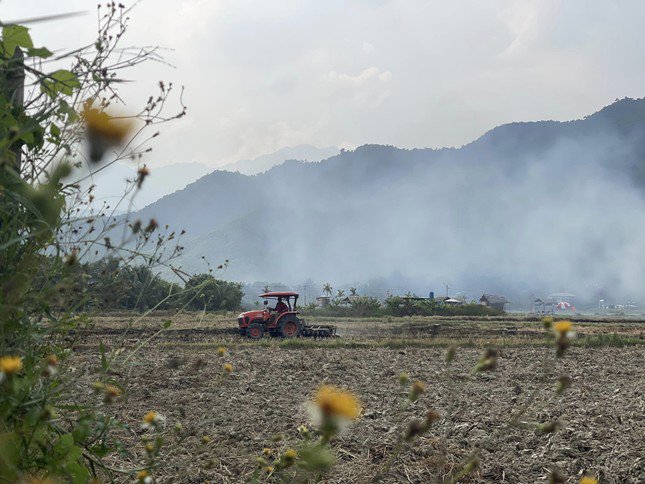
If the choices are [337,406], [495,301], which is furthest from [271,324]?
[495,301]

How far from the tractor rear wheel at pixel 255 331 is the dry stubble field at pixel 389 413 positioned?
7082mm

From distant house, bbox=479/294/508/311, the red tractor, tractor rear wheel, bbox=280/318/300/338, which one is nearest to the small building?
distant house, bbox=479/294/508/311

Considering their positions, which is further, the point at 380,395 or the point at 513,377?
the point at 513,377

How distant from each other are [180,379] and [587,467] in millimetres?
5484

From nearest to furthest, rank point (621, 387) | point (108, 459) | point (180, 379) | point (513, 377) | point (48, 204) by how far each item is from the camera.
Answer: point (48, 204)
point (108, 459)
point (180, 379)
point (621, 387)
point (513, 377)

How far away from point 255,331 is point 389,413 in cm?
1408

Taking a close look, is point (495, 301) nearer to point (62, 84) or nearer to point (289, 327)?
point (289, 327)

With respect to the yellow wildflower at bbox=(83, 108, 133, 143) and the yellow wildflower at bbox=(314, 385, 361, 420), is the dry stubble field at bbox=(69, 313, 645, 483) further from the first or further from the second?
the yellow wildflower at bbox=(83, 108, 133, 143)

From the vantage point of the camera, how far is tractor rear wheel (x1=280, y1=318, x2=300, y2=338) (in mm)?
20516

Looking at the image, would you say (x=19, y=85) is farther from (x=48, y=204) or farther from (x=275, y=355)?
(x=275, y=355)

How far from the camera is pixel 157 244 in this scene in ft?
7.64

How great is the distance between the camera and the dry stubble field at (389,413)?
14.3 feet

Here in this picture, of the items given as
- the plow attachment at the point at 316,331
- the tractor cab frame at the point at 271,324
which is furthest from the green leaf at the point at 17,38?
the plow attachment at the point at 316,331

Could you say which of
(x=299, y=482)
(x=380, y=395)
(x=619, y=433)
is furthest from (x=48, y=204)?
(x=380, y=395)
